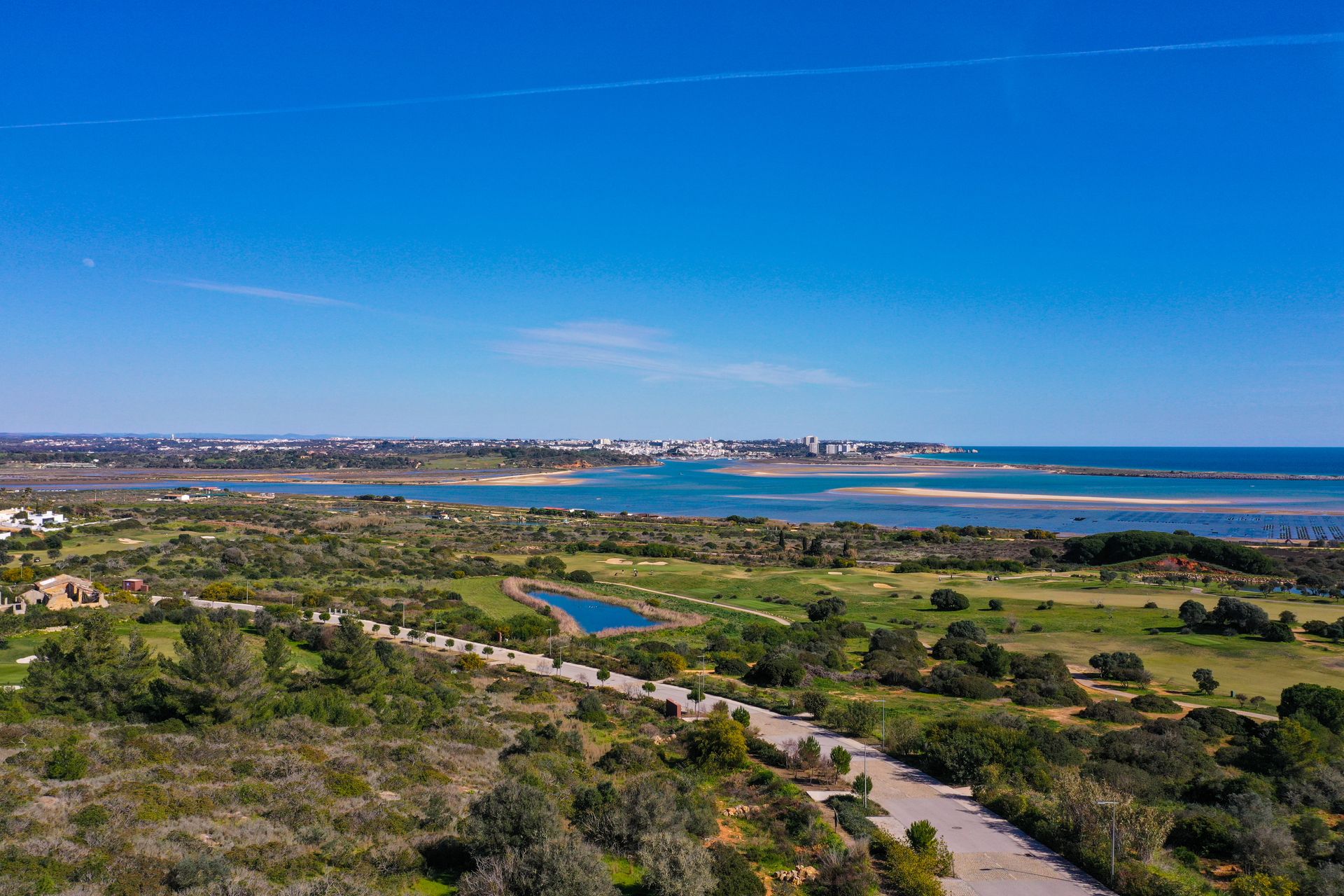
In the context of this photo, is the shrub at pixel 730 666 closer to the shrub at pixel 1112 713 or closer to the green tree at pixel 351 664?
the shrub at pixel 1112 713

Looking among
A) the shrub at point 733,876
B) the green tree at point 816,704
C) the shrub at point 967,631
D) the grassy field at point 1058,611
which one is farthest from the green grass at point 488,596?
the shrub at point 733,876

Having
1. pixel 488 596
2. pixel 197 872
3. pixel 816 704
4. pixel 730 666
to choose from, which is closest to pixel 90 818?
pixel 197 872

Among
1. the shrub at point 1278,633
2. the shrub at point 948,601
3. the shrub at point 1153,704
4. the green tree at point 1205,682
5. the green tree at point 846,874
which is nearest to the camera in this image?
the green tree at point 846,874

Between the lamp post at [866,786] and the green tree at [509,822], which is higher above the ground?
the green tree at [509,822]

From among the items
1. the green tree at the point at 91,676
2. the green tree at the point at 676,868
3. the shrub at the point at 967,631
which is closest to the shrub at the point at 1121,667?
the shrub at the point at 967,631

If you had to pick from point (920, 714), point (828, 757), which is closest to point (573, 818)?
point (828, 757)

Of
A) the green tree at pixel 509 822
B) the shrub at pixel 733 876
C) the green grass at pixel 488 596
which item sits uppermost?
the green tree at pixel 509 822

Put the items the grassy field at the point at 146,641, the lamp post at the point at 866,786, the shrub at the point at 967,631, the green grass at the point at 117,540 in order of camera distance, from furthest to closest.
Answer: the green grass at the point at 117,540
the shrub at the point at 967,631
the grassy field at the point at 146,641
the lamp post at the point at 866,786

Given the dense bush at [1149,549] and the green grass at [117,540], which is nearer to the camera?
the green grass at [117,540]
